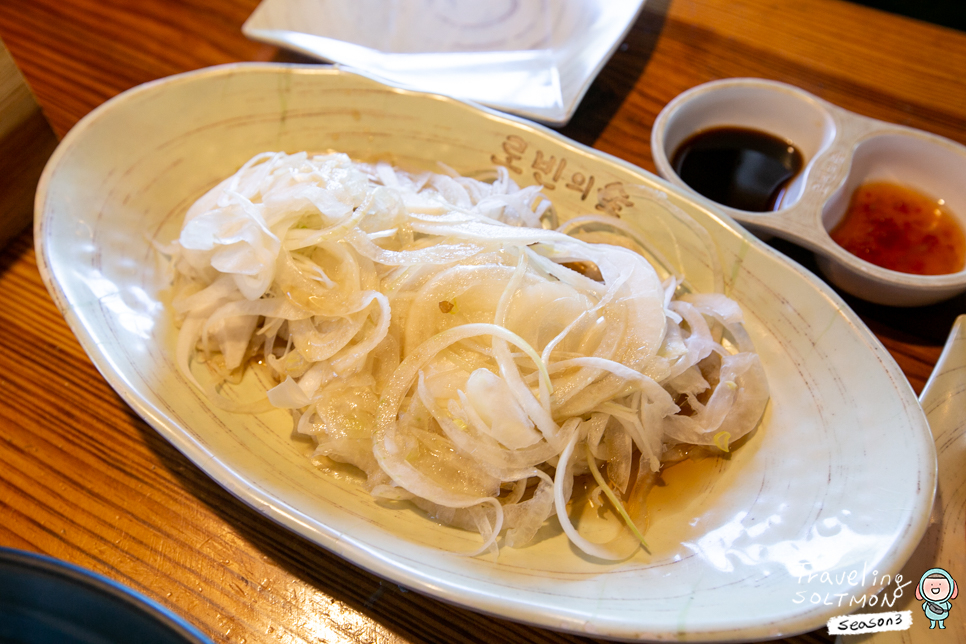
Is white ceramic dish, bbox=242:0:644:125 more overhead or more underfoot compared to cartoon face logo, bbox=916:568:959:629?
more overhead

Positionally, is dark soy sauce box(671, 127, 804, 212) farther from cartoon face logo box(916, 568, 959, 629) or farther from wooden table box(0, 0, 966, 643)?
cartoon face logo box(916, 568, 959, 629)

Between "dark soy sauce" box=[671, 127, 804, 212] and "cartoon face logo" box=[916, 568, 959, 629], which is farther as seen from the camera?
"dark soy sauce" box=[671, 127, 804, 212]

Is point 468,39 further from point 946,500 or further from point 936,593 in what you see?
point 936,593

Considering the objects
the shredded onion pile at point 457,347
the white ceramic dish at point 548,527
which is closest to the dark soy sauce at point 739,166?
the white ceramic dish at point 548,527

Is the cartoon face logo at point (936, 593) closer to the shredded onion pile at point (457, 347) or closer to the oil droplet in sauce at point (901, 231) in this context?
the shredded onion pile at point (457, 347)

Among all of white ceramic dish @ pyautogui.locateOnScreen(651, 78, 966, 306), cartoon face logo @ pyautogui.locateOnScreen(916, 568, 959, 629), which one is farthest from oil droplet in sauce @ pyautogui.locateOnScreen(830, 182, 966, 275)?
cartoon face logo @ pyautogui.locateOnScreen(916, 568, 959, 629)

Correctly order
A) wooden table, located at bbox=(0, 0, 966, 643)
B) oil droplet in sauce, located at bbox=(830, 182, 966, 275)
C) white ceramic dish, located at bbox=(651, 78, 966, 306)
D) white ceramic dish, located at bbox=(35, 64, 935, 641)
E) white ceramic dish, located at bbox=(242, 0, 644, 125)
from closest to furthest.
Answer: white ceramic dish, located at bbox=(35, 64, 935, 641) → wooden table, located at bbox=(0, 0, 966, 643) → white ceramic dish, located at bbox=(651, 78, 966, 306) → oil droplet in sauce, located at bbox=(830, 182, 966, 275) → white ceramic dish, located at bbox=(242, 0, 644, 125)
